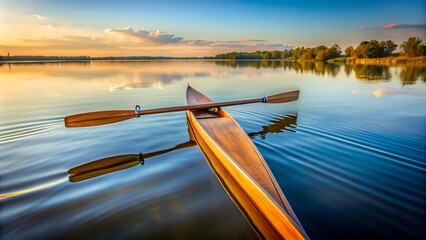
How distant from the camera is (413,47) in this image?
197 feet

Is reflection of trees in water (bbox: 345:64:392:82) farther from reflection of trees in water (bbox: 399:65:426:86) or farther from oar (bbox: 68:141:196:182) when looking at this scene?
oar (bbox: 68:141:196:182)

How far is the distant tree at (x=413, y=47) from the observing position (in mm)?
56375

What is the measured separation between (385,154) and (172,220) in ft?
12.9

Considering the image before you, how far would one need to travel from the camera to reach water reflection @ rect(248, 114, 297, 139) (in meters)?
5.65

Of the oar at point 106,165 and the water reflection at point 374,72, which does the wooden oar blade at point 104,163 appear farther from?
the water reflection at point 374,72

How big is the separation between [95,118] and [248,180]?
3.67 m

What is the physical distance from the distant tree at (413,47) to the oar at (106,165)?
72.8m

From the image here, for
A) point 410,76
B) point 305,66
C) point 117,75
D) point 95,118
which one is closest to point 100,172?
point 95,118

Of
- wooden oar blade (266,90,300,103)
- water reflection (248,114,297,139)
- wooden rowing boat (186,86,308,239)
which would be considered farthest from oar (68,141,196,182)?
wooden oar blade (266,90,300,103)

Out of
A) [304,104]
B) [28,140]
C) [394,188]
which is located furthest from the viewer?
[304,104]

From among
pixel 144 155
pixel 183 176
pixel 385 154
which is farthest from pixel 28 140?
pixel 385 154

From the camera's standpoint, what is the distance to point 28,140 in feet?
16.5

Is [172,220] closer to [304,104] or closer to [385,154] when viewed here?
[385,154]

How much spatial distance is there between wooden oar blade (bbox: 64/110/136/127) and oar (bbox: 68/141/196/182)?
981 mm
